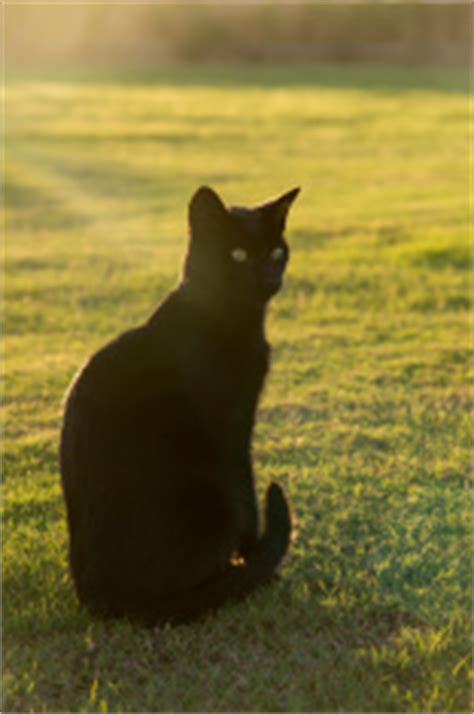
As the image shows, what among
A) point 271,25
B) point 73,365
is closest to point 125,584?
point 73,365

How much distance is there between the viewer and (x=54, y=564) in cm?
427

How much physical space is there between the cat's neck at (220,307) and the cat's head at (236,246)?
18mm

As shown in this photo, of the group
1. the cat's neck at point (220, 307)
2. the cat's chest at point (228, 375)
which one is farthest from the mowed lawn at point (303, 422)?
the cat's neck at point (220, 307)

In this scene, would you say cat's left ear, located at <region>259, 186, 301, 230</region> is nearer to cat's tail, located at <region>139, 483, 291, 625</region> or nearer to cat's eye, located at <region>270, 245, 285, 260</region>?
cat's eye, located at <region>270, 245, 285, 260</region>

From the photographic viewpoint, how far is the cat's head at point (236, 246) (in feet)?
12.2

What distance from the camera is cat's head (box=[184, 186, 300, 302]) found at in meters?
3.73

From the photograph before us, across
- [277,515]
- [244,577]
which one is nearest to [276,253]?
[277,515]

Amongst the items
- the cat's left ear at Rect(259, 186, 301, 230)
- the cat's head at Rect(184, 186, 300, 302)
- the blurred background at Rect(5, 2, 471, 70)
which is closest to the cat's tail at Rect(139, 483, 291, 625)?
the cat's head at Rect(184, 186, 300, 302)

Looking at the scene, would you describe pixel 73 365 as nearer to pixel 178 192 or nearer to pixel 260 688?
pixel 260 688

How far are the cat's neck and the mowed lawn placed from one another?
40.4 inches

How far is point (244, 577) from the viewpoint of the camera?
12.7 feet

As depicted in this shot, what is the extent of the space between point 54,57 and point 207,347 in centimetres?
2961

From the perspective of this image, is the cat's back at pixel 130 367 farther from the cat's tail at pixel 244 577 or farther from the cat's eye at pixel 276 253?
the cat's tail at pixel 244 577

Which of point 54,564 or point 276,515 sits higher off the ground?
point 276,515
